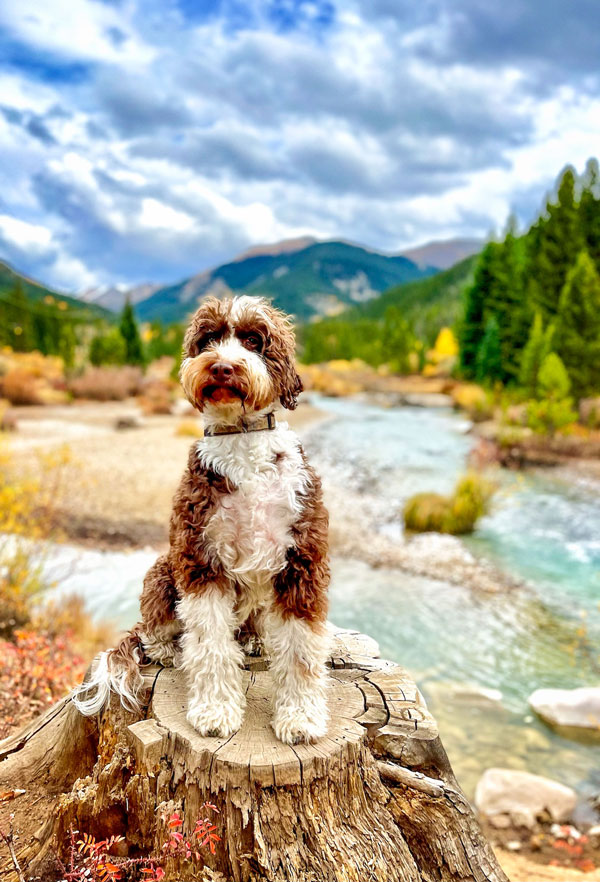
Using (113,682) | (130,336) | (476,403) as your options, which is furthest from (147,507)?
(130,336)

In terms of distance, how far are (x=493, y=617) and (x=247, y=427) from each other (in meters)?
7.39

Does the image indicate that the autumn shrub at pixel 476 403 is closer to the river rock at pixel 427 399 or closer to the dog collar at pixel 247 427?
the river rock at pixel 427 399

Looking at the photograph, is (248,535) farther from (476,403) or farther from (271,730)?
(476,403)

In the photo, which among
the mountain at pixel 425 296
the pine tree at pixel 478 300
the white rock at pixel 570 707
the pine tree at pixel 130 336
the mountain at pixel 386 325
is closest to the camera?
the white rock at pixel 570 707

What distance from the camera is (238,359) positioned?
252 cm

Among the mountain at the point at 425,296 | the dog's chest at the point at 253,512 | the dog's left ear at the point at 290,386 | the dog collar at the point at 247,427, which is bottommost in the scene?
the dog's chest at the point at 253,512

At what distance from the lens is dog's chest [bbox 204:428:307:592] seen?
2686 millimetres

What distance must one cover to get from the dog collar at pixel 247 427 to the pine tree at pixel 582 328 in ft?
76.7

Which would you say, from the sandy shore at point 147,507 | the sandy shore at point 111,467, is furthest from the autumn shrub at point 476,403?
the sandy shore at point 147,507

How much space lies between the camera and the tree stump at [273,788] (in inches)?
93.2

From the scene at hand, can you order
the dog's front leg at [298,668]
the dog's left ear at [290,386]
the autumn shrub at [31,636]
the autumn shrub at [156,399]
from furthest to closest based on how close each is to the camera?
the autumn shrub at [156,399] < the autumn shrub at [31,636] < the dog's left ear at [290,386] < the dog's front leg at [298,668]

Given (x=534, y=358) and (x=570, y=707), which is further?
(x=534, y=358)

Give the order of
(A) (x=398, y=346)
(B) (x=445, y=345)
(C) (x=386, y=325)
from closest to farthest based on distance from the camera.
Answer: (A) (x=398, y=346)
(C) (x=386, y=325)
(B) (x=445, y=345)

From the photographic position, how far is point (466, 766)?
5.86 m
